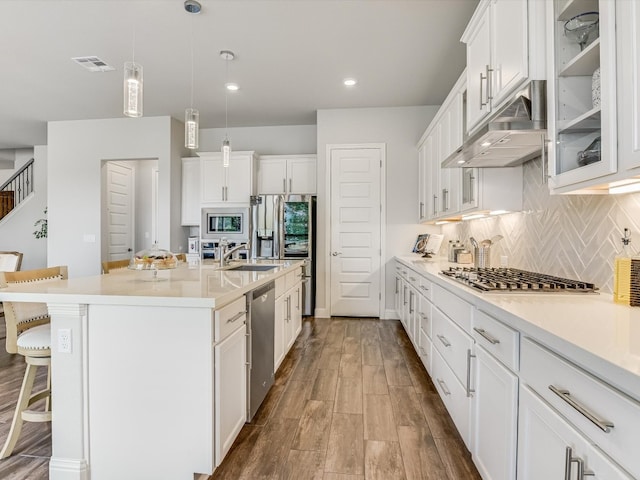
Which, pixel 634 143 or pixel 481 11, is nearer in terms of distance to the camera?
pixel 634 143

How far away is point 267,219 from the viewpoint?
16.4ft

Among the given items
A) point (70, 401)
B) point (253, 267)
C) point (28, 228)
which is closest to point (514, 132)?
point (253, 267)

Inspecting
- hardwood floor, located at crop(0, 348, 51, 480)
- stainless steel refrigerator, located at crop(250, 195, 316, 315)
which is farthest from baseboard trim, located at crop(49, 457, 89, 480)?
stainless steel refrigerator, located at crop(250, 195, 316, 315)

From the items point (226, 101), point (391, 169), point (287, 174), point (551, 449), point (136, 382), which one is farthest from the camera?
point (287, 174)

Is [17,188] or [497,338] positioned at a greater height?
[17,188]

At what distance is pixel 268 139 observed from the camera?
230 inches

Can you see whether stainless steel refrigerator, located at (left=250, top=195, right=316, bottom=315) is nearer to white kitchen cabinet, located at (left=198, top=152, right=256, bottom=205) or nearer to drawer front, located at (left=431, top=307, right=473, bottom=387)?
white kitchen cabinet, located at (left=198, top=152, right=256, bottom=205)

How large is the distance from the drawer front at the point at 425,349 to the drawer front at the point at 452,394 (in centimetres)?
11

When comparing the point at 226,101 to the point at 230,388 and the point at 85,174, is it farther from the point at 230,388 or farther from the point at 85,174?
the point at 230,388

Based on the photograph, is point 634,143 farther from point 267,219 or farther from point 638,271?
point 267,219

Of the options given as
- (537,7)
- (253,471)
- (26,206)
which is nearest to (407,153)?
(537,7)

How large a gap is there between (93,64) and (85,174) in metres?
2.38

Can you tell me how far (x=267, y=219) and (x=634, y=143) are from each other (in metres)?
4.29

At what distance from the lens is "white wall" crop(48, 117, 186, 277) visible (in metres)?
5.45
